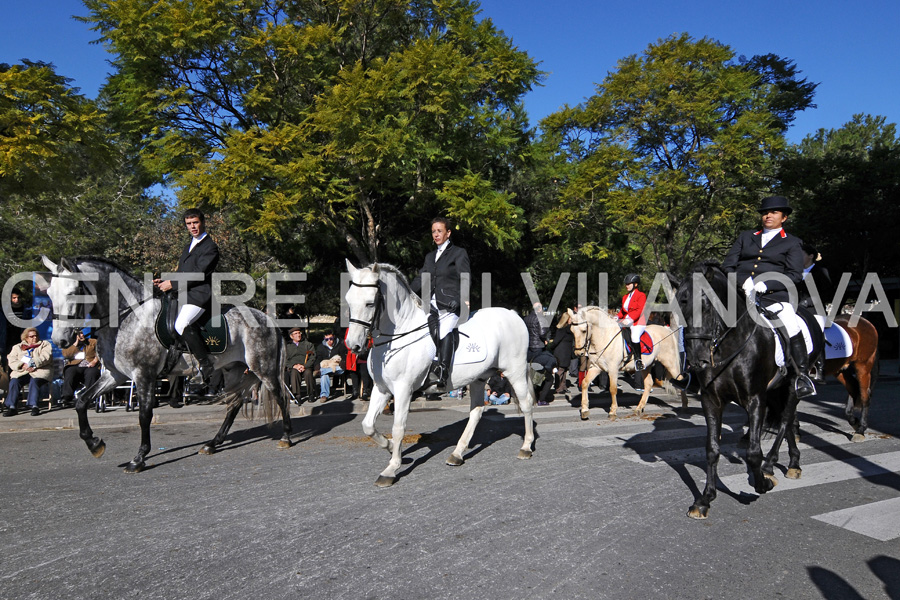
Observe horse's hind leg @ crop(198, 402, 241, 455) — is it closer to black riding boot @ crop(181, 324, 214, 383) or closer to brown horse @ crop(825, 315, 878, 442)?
black riding boot @ crop(181, 324, 214, 383)

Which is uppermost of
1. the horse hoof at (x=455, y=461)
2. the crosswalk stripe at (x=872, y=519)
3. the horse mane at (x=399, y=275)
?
the horse mane at (x=399, y=275)

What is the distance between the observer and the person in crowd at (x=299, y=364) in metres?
13.0

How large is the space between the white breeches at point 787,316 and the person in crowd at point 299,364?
365 inches

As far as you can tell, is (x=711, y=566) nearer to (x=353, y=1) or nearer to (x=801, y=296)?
(x=801, y=296)

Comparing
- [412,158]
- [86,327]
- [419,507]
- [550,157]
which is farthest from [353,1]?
[419,507]

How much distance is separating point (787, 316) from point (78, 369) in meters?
12.2

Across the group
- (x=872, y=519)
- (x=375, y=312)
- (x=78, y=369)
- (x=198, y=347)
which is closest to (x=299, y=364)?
(x=78, y=369)

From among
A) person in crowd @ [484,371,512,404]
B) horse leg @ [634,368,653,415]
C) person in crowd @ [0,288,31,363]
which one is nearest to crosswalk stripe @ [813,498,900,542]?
horse leg @ [634,368,653,415]

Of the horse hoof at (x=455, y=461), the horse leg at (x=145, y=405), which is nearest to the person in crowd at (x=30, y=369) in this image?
the horse leg at (x=145, y=405)

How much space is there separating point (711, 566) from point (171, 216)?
28.2 m

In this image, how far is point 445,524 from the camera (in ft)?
15.8

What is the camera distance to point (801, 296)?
7.29 metres

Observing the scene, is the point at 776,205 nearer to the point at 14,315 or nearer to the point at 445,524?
the point at 445,524

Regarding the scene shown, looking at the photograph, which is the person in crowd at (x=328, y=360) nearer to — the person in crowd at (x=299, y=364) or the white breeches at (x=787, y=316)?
the person in crowd at (x=299, y=364)
